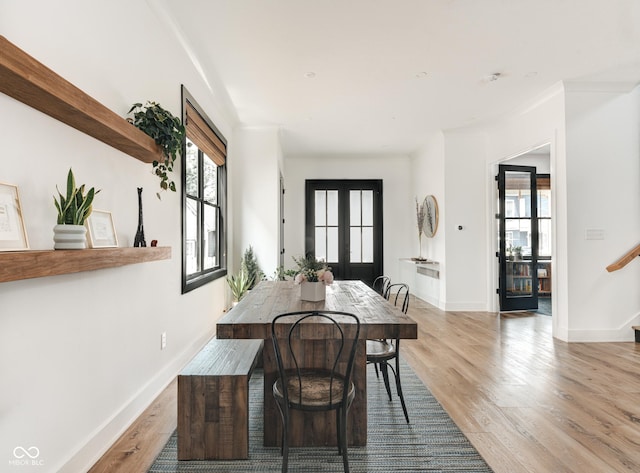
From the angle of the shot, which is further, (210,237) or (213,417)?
(210,237)

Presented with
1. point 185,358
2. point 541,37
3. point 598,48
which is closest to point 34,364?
point 185,358

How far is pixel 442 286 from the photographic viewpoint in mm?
5746

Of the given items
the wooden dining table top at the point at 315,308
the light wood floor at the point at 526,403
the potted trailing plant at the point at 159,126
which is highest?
the potted trailing plant at the point at 159,126

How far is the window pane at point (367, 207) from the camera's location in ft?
24.3

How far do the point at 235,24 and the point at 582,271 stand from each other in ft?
13.9

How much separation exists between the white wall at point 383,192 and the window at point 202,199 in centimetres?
252

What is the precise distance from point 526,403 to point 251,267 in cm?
365

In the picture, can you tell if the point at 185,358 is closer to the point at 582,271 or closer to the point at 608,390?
the point at 608,390

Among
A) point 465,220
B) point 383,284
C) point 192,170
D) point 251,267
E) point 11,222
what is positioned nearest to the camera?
point 11,222

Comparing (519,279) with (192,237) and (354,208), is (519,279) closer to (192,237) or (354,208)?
(354,208)

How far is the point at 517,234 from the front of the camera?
219 inches

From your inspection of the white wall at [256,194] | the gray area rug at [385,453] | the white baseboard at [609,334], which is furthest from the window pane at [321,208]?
the gray area rug at [385,453]

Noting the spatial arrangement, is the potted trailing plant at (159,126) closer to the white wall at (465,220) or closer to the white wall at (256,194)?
the white wall at (256,194)
